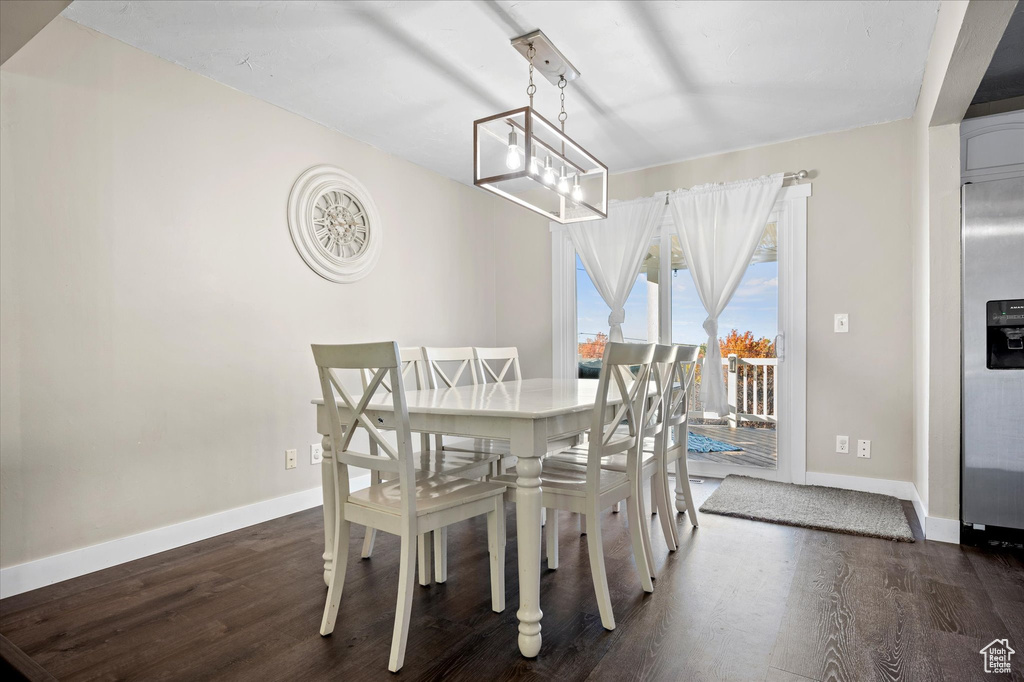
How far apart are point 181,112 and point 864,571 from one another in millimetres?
3746

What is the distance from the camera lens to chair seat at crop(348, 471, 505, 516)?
1733mm

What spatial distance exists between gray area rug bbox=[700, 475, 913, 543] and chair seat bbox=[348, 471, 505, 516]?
173cm

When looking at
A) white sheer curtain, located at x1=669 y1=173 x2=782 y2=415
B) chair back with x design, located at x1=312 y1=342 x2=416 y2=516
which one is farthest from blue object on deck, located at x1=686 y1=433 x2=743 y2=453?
chair back with x design, located at x1=312 y1=342 x2=416 y2=516

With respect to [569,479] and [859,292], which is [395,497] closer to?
[569,479]

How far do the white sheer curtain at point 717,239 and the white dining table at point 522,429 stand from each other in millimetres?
1912

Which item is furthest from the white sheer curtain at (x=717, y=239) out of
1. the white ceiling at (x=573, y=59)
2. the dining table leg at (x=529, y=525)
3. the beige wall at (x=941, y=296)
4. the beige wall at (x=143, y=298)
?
the dining table leg at (x=529, y=525)

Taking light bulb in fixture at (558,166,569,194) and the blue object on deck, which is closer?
light bulb in fixture at (558,166,569,194)

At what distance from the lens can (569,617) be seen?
1.90 meters

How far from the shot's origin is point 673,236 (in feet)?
13.6

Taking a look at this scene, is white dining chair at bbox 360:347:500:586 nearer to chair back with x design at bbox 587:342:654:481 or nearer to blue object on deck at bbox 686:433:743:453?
chair back with x design at bbox 587:342:654:481

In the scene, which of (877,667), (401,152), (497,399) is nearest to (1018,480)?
(877,667)

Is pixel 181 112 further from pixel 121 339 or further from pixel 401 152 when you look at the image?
pixel 401 152

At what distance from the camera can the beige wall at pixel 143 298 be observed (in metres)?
2.19

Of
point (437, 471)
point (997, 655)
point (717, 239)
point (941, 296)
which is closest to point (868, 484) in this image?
point (941, 296)
